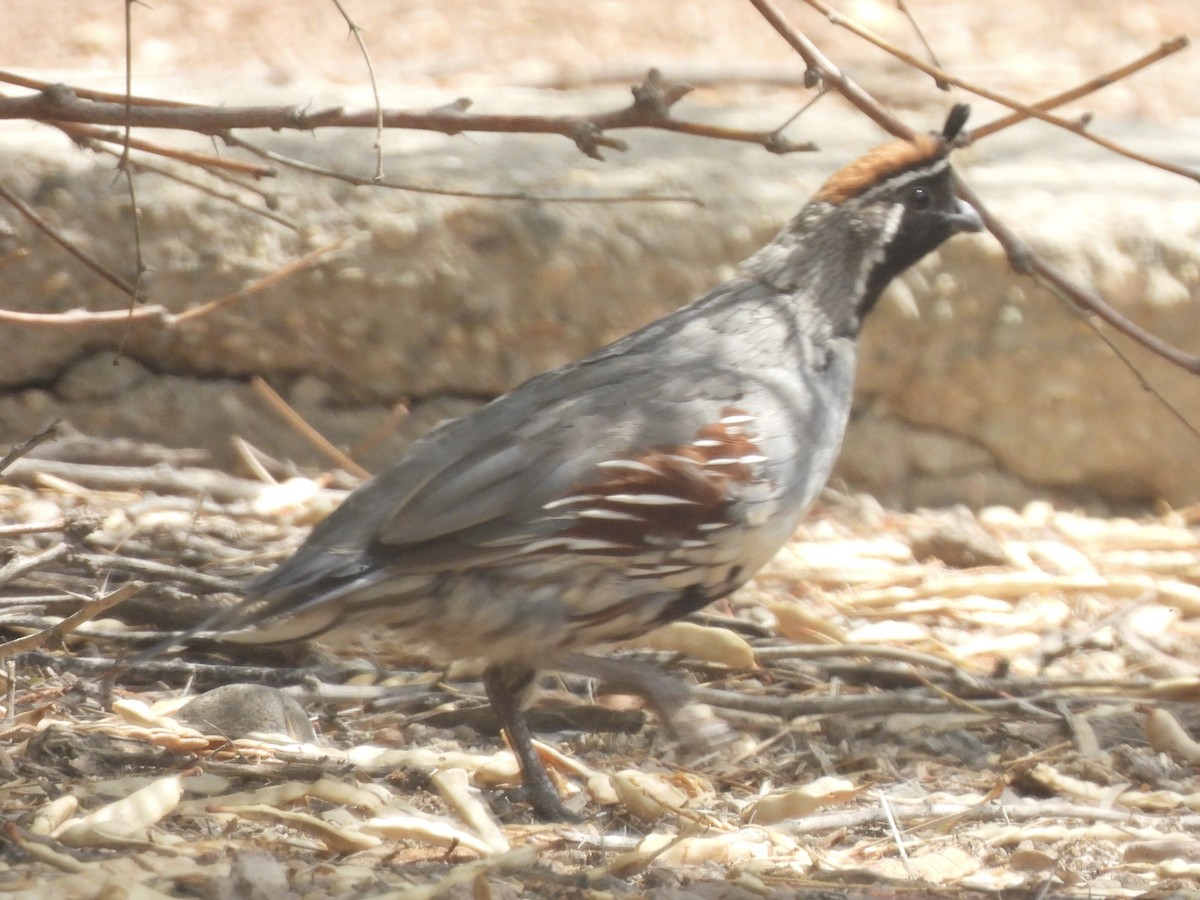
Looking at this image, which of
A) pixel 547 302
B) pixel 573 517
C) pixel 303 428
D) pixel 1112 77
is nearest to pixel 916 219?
pixel 1112 77

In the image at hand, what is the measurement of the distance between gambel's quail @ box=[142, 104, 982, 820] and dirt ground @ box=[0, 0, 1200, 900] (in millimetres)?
314

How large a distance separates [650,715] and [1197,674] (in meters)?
1.75

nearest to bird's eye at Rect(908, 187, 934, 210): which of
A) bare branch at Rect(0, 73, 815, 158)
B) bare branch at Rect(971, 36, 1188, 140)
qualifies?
bare branch at Rect(971, 36, 1188, 140)

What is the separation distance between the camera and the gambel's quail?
3.63m

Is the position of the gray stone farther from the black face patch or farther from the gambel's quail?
the gambel's quail

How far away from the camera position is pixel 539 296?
225 inches

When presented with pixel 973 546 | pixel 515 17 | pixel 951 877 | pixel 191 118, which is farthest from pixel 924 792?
pixel 515 17

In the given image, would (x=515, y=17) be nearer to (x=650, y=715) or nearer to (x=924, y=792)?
(x=650, y=715)

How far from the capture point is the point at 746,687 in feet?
14.7

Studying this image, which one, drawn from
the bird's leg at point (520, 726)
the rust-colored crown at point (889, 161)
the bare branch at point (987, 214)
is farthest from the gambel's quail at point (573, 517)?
the bare branch at point (987, 214)

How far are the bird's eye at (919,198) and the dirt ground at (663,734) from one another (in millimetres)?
1268

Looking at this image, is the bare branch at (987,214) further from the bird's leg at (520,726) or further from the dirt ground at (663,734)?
the bird's leg at (520,726)

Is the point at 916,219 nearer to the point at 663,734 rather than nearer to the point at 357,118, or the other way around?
the point at 663,734

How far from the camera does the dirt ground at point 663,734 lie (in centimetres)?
317
